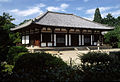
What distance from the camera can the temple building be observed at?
51.8 ft

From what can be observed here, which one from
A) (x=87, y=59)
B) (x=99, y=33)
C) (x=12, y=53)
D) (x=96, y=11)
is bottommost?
(x=87, y=59)

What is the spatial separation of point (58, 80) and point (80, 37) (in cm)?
1698

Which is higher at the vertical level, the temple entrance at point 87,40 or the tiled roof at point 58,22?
the tiled roof at point 58,22

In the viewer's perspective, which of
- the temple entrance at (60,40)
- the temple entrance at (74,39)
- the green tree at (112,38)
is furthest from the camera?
the green tree at (112,38)

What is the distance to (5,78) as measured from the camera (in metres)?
2.25

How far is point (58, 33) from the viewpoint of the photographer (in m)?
17.1

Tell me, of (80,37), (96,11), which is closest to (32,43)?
(80,37)

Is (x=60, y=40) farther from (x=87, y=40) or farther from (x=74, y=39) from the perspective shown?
(x=87, y=40)

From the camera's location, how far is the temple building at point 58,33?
15.8m

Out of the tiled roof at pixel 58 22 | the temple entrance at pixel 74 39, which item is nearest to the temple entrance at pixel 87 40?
the temple entrance at pixel 74 39

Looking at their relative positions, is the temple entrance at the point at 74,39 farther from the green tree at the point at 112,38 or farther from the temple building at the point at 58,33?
the green tree at the point at 112,38

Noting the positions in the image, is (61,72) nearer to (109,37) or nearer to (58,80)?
(58,80)

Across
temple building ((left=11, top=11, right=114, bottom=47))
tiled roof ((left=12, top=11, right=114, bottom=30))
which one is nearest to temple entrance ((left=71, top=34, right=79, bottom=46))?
temple building ((left=11, top=11, right=114, bottom=47))

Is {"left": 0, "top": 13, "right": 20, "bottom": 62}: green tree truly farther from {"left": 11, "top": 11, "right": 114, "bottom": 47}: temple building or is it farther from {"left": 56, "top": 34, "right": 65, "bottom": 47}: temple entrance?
{"left": 56, "top": 34, "right": 65, "bottom": 47}: temple entrance
